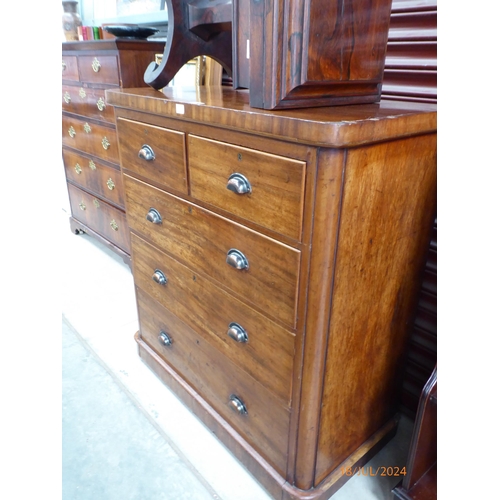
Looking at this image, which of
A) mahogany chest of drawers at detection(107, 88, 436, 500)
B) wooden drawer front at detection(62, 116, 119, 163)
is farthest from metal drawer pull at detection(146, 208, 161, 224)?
wooden drawer front at detection(62, 116, 119, 163)

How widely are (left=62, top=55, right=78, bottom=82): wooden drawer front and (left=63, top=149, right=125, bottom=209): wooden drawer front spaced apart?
0.46 meters

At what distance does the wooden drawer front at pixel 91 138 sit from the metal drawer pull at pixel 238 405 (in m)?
1.52

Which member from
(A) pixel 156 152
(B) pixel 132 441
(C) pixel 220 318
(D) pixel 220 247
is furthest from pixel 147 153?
(B) pixel 132 441

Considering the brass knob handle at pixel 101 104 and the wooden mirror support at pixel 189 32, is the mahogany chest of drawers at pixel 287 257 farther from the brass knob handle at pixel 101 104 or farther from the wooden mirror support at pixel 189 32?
the brass knob handle at pixel 101 104

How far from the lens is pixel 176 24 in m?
1.31

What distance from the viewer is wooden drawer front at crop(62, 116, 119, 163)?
7.35 feet

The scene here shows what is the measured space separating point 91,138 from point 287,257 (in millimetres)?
1923

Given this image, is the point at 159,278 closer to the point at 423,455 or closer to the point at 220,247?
the point at 220,247

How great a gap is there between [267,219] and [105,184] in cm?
181

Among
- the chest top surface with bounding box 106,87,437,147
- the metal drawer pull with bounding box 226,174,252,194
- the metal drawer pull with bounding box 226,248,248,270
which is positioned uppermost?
the chest top surface with bounding box 106,87,437,147

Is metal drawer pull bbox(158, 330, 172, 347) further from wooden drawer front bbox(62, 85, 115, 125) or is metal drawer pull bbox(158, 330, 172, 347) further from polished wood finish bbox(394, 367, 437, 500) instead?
wooden drawer front bbox(62, 85, 115, 125)

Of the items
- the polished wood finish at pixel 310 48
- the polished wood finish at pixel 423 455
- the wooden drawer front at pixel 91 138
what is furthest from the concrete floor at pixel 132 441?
the wooden drawer front at pixel 91 138
